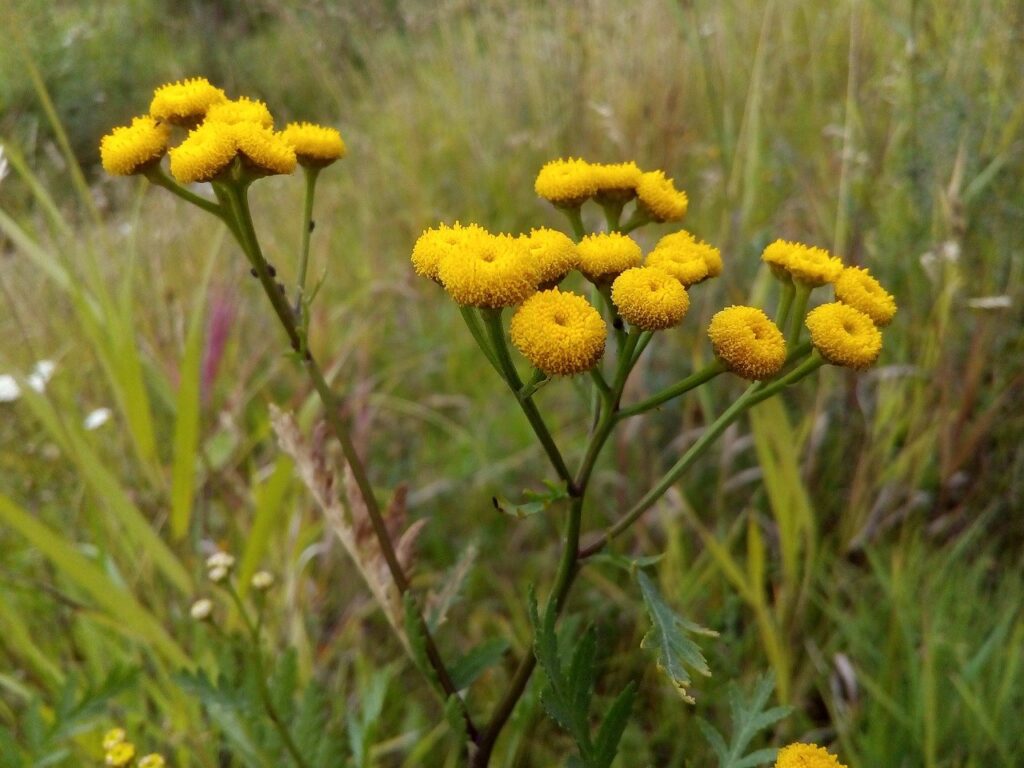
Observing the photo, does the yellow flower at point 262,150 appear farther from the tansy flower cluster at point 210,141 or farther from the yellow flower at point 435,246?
the yellow flower at point 435,246

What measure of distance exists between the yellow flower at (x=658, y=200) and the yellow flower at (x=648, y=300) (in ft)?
0.85

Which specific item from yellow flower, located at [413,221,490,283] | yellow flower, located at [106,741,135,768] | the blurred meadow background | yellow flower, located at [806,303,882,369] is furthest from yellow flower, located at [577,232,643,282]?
yellow flower, located at [106,741,135,768]

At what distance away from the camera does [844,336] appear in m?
0.90

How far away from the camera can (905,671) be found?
1.58 metres

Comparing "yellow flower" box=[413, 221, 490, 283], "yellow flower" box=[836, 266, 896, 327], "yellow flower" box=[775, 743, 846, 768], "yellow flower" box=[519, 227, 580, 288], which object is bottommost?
"yellow flower" box=[775, 743, 846, 768]

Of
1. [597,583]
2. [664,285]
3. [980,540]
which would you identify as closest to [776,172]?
[980,540]

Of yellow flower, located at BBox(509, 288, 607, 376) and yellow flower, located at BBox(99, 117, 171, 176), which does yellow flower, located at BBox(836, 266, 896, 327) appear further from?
yellow flower, located at BBox(99, 117, 171, 176)

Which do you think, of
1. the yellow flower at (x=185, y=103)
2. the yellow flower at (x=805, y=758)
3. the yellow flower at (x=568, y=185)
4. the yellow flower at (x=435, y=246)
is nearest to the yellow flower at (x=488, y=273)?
the yellow flower at (x=435, y=246)

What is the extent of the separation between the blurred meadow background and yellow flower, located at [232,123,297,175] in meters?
0.58

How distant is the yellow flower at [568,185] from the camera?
1055 mm

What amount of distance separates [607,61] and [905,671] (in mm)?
2579

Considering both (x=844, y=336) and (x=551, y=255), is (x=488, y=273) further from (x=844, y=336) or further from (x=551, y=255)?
(x=844, y=336)

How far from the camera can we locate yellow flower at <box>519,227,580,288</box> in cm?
89

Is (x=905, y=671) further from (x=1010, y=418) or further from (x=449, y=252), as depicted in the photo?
(x=449, y=252)
